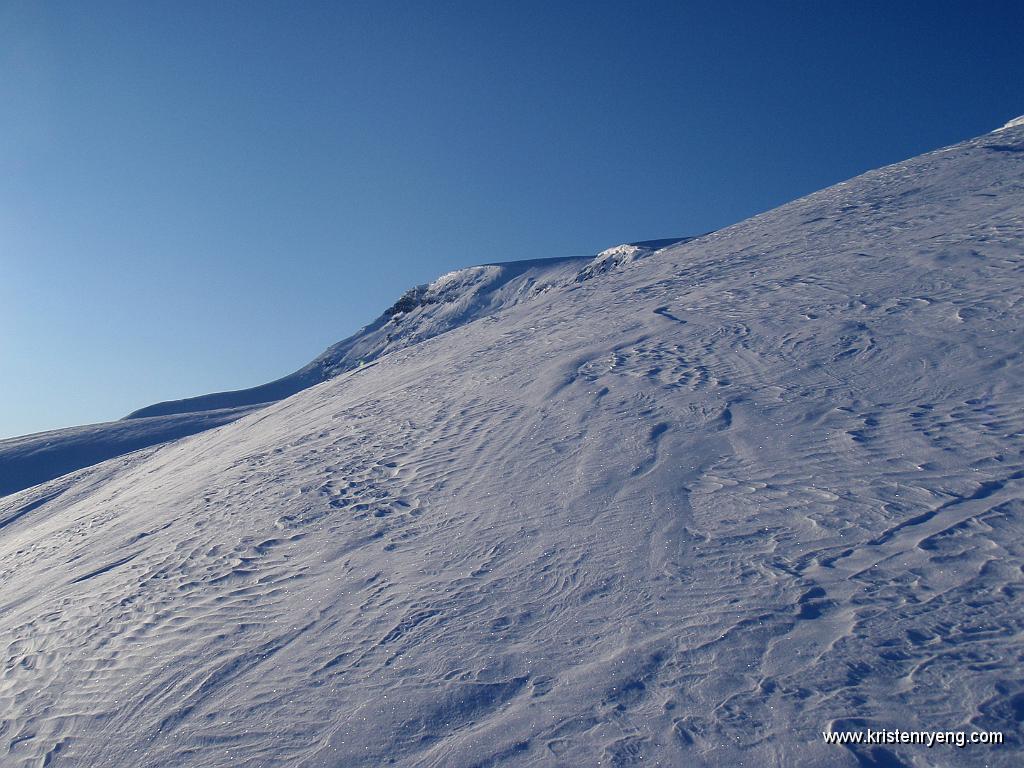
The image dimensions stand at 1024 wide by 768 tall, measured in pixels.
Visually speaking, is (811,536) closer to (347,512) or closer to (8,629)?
(347,512)

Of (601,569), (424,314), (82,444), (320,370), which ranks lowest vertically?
(601,569)

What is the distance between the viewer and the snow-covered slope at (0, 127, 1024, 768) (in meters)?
3.95

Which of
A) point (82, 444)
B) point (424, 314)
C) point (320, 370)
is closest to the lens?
point (82, 444)

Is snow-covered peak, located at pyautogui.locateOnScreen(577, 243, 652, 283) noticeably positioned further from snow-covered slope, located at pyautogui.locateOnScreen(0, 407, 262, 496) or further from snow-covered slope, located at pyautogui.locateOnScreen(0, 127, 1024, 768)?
snow-covered slope, located at pyautogui.locateOnScreen(0, 127, 1024, 768)

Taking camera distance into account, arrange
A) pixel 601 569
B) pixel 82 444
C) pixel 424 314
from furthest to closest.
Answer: pixel 424 314 → pixel 82 444 → pixel 601 569

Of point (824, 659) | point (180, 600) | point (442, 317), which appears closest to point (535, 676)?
point (824, 659)

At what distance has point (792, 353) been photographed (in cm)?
921

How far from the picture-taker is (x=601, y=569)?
5395 millimetres

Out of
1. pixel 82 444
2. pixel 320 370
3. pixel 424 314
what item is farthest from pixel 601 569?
pixel 320 370

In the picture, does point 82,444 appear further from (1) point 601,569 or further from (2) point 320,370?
(1) point 601,569

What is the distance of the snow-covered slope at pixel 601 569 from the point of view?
3.95 meters

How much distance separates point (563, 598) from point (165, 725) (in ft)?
8.52

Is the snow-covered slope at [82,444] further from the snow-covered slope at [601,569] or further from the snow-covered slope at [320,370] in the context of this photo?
the snow-covered slope at [601,569]

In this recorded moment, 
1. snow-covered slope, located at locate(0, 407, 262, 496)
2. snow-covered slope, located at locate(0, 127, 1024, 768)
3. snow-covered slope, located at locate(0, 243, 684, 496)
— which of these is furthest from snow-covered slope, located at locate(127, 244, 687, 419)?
snow-covered slope, located at locate(0, 127, 1024, 768)
